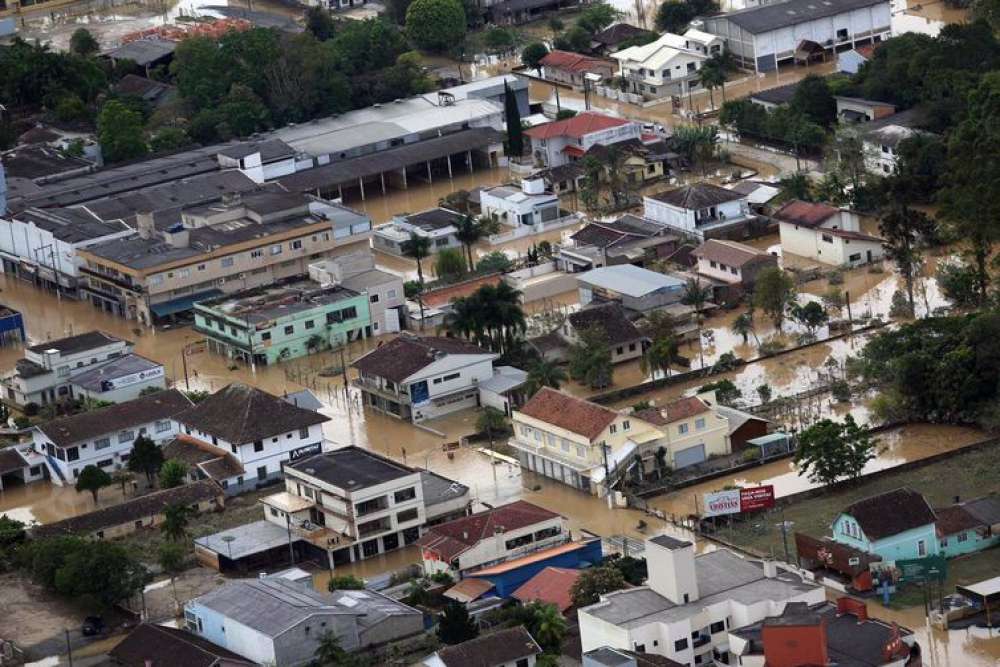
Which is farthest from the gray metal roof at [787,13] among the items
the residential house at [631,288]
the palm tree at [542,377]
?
the palm tree at [542,377]

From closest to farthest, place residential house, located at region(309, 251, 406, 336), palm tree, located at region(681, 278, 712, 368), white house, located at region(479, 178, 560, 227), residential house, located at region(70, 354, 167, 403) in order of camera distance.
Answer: residential house, located at region(70, 354, 167, 403)
palm tree, located at region(681, 278, 712, 368)
residential house, located at region(309, 251, 406, 336)
white house, located at region(479, 178, 560, 227)

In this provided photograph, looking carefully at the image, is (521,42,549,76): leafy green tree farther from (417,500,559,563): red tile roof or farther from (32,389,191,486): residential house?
(417,500,559,563): red tile roof

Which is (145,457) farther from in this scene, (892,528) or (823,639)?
(823,639)

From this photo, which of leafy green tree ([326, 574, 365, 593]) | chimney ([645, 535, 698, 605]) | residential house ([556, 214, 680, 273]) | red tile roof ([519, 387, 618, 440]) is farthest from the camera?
residential house ([556, 214, 680, 273])

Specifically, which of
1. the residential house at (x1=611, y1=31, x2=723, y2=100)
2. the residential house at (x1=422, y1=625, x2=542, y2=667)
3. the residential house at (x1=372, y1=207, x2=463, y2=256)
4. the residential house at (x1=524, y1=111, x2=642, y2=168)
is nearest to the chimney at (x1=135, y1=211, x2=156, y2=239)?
the residential house at (x1=372, y1=207, x2=463, y2=256)

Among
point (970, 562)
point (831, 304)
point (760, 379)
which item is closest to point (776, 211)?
point (831, 304)

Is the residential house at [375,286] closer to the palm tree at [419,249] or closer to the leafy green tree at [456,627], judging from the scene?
the palm tree at [419,249]

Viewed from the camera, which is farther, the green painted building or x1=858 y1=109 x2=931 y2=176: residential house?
x1=858 y1=109 x2=931 y2=176: residential house
